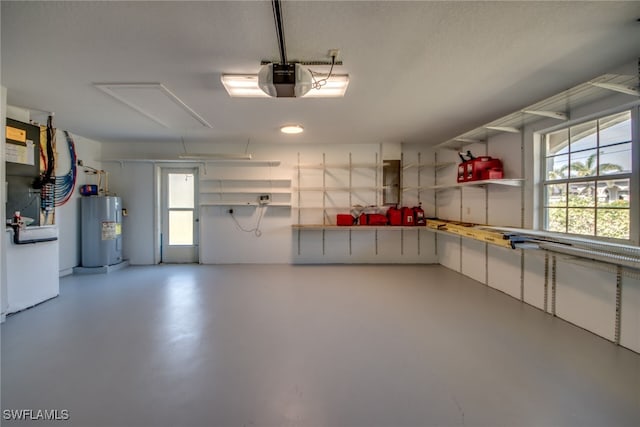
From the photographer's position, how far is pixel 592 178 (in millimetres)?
2574

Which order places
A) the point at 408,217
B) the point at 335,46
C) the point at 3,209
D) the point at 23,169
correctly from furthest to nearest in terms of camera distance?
the point at 408,217 < the point at 23,169 < the point at 3,209 < the point at 335,46

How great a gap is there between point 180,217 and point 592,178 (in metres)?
6.30

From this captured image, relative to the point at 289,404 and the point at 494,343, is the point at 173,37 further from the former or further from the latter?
the point at 494,343

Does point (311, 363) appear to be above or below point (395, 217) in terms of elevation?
below

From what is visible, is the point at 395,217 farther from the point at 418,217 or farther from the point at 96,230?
the point at 96,230

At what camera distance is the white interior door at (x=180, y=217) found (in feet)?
17.5

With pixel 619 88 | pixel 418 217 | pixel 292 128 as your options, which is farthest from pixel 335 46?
pixel 418 217

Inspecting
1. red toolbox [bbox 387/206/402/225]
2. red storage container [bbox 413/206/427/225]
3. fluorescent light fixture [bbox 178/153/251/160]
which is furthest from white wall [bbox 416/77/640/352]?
fluorescent light fixture [bbox 178/153/251/160]

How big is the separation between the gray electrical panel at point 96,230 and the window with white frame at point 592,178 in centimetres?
671

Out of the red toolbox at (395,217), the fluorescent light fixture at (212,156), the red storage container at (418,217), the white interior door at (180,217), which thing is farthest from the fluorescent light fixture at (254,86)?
the white interior door at (180,217)

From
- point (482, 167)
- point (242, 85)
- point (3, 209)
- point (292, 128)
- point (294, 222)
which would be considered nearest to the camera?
point (242, 85)

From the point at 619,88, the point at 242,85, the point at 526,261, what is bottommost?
the point at 526,261

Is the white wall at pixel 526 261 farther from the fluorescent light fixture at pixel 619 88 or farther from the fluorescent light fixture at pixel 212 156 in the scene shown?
the fluorescent light fixture at pixel 212 156

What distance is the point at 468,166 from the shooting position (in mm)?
3824
